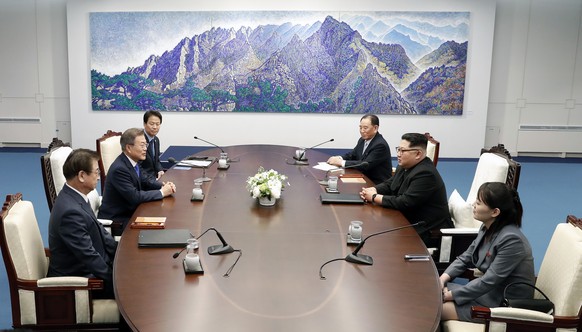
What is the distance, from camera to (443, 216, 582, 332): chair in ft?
8.32

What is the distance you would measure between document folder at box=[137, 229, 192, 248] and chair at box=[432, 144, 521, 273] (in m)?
1.76

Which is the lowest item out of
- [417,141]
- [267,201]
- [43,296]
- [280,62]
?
[43,296]

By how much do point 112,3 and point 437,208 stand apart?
7234 mm

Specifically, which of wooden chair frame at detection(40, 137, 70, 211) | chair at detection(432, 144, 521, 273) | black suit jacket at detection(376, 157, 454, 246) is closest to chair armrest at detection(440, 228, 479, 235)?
chair at detection(432, 144, 521, 273)

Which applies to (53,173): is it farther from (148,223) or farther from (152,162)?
(152,162)

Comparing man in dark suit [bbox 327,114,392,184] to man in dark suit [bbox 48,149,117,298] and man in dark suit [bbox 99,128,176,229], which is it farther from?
man in dark suit [bbox 48,149,117,298]

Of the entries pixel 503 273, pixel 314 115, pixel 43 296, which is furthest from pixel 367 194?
pixel 314 115

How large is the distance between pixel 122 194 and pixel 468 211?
2654 mm

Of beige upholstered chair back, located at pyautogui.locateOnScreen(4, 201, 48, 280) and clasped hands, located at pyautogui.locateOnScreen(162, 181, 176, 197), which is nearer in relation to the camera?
beige upholstered chair back, located at pyautogui.locateOnScreen(4, 201, 48, 280)

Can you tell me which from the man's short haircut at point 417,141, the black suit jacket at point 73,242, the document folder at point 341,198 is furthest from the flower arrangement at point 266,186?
the black suit jacket at point 73,242

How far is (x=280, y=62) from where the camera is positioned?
362 inches

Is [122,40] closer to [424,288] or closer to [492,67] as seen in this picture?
[492,67]

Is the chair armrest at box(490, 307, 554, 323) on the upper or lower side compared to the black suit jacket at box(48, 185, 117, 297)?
lower

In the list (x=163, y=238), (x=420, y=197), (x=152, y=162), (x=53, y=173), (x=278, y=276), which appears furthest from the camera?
(x=152, y=162)
